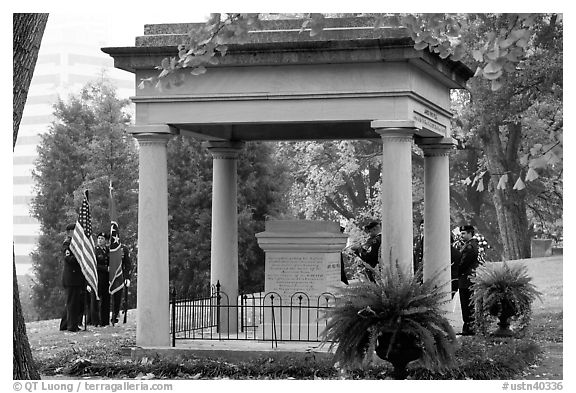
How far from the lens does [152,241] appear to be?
559 inches

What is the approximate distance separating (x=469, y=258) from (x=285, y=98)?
193 inches

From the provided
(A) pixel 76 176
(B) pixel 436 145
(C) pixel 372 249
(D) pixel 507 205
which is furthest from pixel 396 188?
(A) pixel 76 176

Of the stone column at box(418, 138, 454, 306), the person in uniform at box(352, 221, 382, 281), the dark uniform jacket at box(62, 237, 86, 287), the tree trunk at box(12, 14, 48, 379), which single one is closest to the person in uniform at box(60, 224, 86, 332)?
the dark uniform jacket at box(62, 237, 86, 287)

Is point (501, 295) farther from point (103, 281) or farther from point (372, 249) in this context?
point (103, 281)

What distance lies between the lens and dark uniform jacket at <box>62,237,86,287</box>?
1869cm

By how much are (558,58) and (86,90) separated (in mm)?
23688

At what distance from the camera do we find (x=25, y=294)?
67938mm

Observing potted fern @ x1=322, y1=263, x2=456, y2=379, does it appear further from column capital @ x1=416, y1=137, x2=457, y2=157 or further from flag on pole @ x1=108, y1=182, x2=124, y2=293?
flag on pole @ x1=108, y1=182, x2=124, y2=293

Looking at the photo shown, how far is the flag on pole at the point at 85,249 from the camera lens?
18.5 meters

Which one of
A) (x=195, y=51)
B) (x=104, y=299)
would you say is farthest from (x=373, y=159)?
(x=195, y=51)

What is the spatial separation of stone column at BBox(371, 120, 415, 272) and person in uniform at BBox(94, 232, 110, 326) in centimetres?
751

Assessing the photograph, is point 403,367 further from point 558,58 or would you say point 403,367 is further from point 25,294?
point 25,294

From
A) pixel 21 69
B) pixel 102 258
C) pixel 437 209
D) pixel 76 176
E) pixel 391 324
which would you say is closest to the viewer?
pixel 21 69

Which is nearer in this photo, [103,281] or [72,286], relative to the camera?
[72,286]
